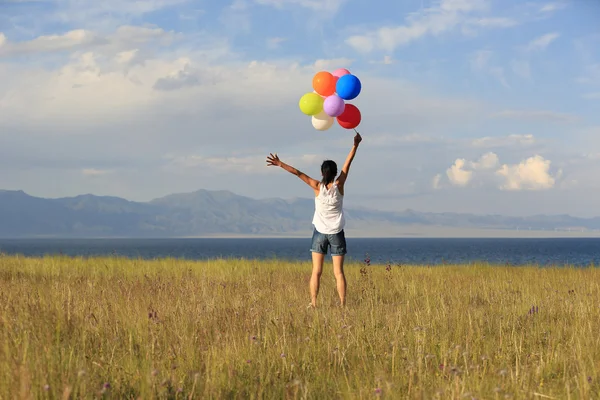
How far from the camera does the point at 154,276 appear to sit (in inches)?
598

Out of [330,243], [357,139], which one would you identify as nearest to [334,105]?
[357,139]

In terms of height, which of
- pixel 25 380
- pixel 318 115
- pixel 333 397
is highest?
pixel 318 115

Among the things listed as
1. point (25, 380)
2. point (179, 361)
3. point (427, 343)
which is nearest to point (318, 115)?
point (427, 343)

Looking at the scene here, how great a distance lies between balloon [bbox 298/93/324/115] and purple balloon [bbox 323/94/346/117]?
0.23 m

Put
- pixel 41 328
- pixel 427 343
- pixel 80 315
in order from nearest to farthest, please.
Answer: pixel 41 328 → pixel 427 343 → pixel 80 315

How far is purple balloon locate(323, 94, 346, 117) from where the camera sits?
9711 millimetres

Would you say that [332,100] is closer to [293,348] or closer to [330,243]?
[330,243]

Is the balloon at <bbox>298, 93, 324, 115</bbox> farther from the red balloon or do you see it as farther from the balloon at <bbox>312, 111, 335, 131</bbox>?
the red balloon

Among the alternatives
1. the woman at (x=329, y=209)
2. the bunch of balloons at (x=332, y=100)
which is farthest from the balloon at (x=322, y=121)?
the woman at (x=329, y=209)

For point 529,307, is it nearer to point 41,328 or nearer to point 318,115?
point 318,115

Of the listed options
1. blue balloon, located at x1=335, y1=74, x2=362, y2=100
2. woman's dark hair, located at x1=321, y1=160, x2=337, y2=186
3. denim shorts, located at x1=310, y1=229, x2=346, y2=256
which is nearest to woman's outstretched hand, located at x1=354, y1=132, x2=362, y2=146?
woman's dark hair, located at x1=321, y1=160, x2=337, y2=186

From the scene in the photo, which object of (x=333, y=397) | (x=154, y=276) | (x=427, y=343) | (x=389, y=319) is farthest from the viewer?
(x=154, y=276)

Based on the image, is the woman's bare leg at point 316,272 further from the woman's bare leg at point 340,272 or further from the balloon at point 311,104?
the balloon at point 311,104

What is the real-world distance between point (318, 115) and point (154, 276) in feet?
24.1
